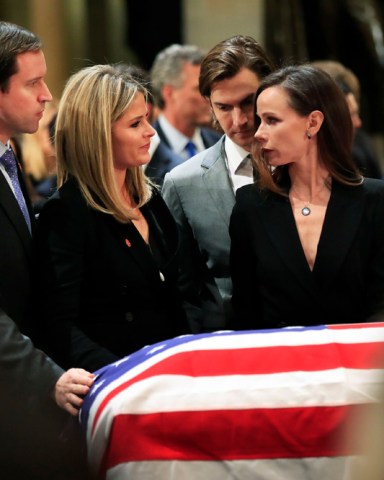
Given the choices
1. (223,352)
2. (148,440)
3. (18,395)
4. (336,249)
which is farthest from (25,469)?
(336,249)

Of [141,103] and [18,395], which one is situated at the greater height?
[141,103]

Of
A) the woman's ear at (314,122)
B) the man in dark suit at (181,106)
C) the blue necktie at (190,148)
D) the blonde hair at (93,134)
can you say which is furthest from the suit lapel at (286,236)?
the blue necktie at (190,148)

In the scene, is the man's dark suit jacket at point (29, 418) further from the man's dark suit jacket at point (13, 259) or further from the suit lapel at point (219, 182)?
the suit lapel at point (219, 182)

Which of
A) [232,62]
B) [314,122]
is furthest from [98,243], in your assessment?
[232,62]

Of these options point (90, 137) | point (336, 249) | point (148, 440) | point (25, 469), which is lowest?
point (25, 469)

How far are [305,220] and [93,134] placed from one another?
751 mm

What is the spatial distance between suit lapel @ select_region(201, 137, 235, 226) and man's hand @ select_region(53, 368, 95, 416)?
1023mm

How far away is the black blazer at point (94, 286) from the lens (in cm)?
297

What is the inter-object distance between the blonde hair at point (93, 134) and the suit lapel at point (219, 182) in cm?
57

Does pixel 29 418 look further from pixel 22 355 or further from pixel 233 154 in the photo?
pixel 233 154

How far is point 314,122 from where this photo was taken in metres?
3.27

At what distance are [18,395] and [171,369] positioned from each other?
0.45 m

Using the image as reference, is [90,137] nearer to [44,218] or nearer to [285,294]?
[44,218]

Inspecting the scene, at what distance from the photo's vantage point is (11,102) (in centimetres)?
298
